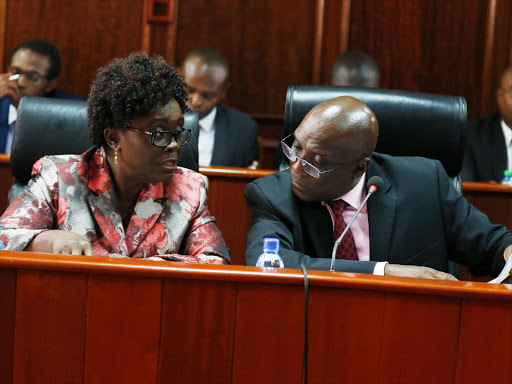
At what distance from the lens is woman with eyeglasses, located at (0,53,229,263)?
2055mm

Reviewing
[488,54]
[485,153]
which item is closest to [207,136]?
[485,153]

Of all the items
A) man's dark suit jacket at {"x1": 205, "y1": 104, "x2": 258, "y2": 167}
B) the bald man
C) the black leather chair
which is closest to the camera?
the bald man

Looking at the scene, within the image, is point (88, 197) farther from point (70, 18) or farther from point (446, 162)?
point (70, 18)

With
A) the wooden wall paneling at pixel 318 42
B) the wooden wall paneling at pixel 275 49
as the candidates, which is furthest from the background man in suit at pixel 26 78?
the wooden wall paneling at pixel 318 42

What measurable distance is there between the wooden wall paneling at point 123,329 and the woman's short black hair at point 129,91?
0.75 meters

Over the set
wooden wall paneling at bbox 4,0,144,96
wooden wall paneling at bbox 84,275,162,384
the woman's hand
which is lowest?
wooden wall paneling at bbox 84,275,162,384

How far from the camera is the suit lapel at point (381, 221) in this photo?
7.25 feet

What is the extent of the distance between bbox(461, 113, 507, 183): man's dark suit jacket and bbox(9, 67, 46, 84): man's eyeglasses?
6.62 feet

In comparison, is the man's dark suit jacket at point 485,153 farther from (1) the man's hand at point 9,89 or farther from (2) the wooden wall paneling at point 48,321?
(2) the wooden wall paneling at point 48,321

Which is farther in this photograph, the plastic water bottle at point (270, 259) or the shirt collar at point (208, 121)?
the shirt collar at point (208, 121)

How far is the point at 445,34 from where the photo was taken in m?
4.21

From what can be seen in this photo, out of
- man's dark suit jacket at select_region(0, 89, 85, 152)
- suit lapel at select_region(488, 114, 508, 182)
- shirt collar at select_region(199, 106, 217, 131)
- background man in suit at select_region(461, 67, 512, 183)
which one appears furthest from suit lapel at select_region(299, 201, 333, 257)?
man's dark suit jacket at select_region(0, 89, 85, 152)

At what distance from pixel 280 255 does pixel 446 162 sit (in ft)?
2.38

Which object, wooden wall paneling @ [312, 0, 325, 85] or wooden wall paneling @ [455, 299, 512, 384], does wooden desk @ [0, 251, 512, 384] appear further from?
wooden wall paneling @ [312, 0, 325, 85]
